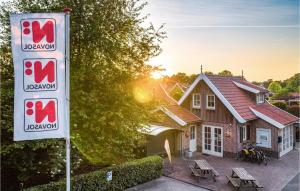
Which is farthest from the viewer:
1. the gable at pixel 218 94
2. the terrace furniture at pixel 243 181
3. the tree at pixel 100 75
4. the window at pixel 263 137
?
the window at pixel 263 137

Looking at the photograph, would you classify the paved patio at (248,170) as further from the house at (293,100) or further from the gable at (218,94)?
the house at (293,100)

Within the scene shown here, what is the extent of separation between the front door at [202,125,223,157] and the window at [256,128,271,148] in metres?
2.81

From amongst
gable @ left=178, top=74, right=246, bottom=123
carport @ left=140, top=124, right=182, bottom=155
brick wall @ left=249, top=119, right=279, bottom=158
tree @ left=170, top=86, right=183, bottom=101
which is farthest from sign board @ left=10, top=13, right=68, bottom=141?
tree @ left=170, top=86, right=183, bottom=101

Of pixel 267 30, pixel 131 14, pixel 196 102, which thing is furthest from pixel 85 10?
pixel 196 102

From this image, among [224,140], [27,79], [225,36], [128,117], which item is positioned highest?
[225,36]

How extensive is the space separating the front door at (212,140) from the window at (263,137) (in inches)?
111

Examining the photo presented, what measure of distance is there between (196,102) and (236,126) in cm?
397

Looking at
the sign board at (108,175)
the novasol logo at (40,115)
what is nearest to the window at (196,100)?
A: the sign board at (108,175)

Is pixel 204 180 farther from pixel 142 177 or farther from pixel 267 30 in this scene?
pixel 267 30

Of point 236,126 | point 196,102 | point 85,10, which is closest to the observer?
point 85,10

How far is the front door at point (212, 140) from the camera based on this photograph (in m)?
20.5

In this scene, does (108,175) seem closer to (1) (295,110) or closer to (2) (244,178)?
(2) (244,178)

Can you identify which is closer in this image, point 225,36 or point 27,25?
point 27,25

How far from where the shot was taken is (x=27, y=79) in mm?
7102
